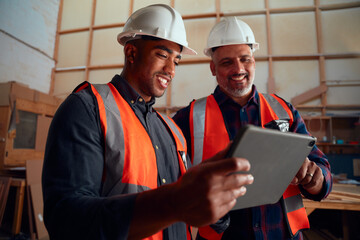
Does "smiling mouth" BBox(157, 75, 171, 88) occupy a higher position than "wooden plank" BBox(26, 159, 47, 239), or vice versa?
"smiling mouth" BBox(157, 75, 171, 88)

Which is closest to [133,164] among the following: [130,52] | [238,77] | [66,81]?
[130,52]

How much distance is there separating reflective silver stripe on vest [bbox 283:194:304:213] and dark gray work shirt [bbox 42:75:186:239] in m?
0.79

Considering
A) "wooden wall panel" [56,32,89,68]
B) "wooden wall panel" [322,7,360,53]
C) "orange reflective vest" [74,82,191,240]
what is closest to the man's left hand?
"orange reflective vest" [74,82,191,240]

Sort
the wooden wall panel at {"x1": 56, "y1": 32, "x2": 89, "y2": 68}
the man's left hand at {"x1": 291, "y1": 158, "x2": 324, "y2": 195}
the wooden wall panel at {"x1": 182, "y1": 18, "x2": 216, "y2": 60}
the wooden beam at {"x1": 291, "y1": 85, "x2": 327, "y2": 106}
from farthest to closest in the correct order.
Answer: the wooden wall panel at {"x1": 56, "y1": 32, "x2": 89, "y2": 68}, the wooden wall panel at {"x1": 182, "y1": 18, "x2": 216, "y2": 60}, the wooden beam at {"x1": 291, "y1": 85, "x2": 327, "y2": 106}, the man's left hand at {"x1": 291, "y1": 158, "x2": 324, "y2": 195}

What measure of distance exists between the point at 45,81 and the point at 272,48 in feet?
21.1

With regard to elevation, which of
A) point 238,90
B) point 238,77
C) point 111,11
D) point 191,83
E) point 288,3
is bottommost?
point 238,90

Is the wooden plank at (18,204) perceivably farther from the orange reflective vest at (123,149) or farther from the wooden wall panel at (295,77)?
the wooden wall panel at (295,77)

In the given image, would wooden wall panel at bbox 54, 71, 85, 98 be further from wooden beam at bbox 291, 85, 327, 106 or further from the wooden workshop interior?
wooden beam at bbox 291, 85, 327, 106

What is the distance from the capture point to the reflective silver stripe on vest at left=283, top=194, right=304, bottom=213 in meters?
1.44

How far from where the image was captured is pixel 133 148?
100cm

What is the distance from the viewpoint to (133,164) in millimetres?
959

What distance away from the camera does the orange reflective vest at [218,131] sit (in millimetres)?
1464

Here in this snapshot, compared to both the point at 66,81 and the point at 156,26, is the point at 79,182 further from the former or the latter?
the point at 66,81

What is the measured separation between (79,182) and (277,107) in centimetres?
152
